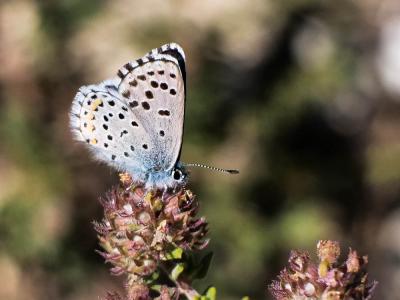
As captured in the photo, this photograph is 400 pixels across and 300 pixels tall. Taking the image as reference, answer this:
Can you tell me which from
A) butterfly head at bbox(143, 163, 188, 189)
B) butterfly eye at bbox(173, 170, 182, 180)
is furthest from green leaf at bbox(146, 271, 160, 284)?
butterfly eye at bbox(173, 170, 182, 180)

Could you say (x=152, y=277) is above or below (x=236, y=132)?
above

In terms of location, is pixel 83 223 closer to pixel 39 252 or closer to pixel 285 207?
pixel 39 252

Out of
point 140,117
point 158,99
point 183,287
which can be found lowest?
point 183,287

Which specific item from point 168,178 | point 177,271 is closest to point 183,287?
point 177,271

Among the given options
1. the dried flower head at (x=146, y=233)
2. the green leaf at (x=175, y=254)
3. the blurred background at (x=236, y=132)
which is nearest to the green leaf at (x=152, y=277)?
the dried flower head at (x=146, y=233)

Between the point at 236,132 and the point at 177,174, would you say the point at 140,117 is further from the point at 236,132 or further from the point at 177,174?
the point at 236,132

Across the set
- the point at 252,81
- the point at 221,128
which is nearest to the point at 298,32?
the point at 252,81
